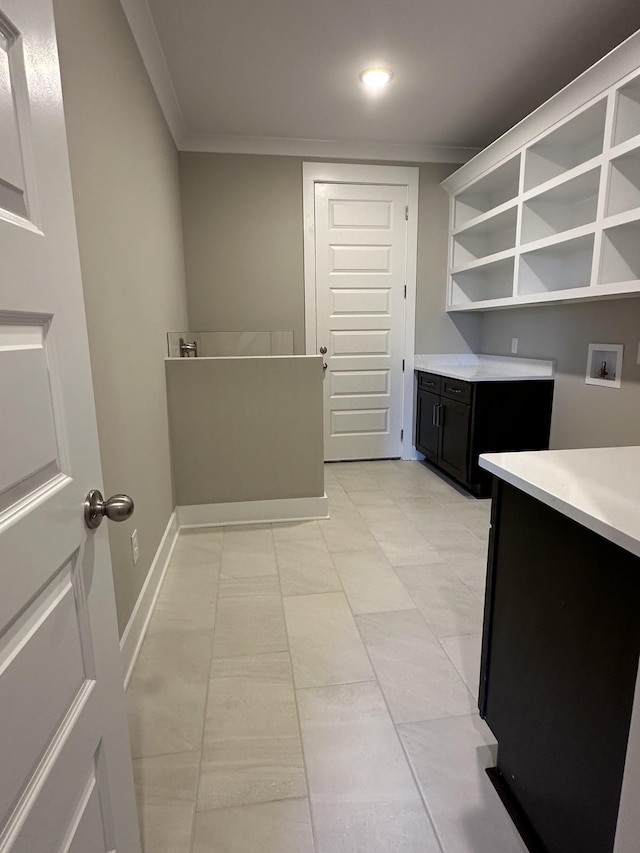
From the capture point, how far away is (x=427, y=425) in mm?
3959

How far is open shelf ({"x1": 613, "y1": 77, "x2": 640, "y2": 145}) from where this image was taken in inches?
82.7

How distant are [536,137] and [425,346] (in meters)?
1.79

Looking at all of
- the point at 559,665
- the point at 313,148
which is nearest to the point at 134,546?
the point at 559,665

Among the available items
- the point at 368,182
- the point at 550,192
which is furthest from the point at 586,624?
the point at 368,182

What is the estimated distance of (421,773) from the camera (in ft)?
4.15

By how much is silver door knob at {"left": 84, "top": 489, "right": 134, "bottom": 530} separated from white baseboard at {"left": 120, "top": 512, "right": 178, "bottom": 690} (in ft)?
2.46

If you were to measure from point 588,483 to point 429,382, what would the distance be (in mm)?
2978

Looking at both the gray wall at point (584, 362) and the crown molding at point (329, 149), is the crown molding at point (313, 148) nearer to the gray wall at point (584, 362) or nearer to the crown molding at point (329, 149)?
the crown molding at point (329, 149)

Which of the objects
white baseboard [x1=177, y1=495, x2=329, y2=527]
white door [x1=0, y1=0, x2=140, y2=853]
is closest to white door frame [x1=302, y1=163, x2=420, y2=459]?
white baseboard [x1=177, y1=495, x2=329, y2=527]

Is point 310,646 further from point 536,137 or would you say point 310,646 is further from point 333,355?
point 536,137

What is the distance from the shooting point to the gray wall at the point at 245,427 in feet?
9.04

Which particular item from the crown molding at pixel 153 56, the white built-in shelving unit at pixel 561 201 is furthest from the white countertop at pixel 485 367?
the crown molding at pixel 153 56

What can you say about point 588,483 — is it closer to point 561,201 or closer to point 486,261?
point 561,201

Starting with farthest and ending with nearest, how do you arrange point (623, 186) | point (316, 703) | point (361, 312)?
point (361, 312) → point (623, 186) → point (316, 703)
